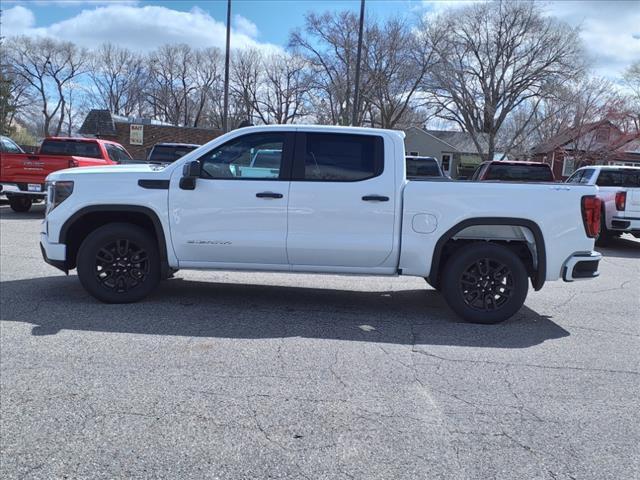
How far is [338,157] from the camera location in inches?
226

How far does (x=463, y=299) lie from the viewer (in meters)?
5.64

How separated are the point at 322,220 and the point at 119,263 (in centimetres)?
225

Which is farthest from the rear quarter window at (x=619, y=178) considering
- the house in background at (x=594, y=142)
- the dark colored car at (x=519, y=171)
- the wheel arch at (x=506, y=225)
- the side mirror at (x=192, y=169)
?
the house in background at (x=594, y=142)

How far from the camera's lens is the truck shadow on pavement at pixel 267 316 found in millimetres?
5168

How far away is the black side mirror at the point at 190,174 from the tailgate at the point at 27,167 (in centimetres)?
900

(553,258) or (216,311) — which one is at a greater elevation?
(553,258)

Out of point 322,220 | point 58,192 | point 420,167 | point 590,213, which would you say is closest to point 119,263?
point 58,192

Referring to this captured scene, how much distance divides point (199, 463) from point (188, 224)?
3144 millimetres

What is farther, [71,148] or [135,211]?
[71,148]

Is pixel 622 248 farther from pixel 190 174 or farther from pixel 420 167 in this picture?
pixel 190 174

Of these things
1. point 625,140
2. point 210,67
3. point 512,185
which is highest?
point 210,67

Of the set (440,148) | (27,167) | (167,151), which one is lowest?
(27,167)

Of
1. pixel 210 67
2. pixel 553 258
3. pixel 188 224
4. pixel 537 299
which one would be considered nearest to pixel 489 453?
pixel 553 258

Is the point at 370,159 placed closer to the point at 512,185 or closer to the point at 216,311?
the point at 512,185
